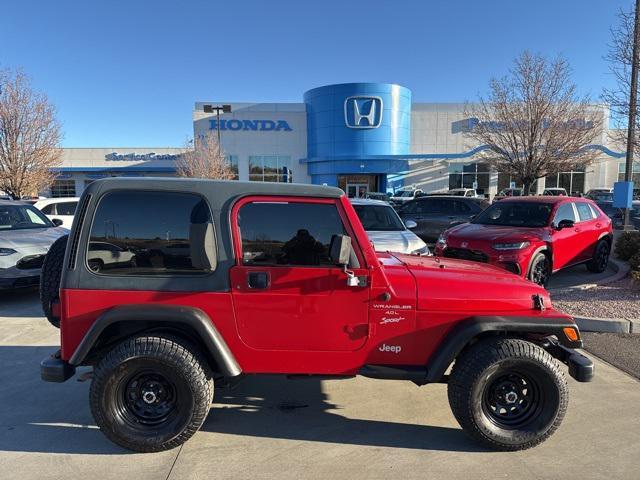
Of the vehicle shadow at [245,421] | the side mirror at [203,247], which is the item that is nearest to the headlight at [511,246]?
the vehicle shadow at [245,421]

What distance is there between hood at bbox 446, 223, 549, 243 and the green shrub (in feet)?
10.0

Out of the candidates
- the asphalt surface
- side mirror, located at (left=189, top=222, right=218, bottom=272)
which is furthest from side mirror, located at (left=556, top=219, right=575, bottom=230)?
side mirror, located at (left=189, top=222, right=218, bottom=272)

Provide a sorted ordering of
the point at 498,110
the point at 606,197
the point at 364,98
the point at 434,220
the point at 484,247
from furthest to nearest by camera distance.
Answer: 1. the point at 364,98
2. the point at 606,197
3. the point at 498,110
4. the point at 434,220
5. the point at 484,247

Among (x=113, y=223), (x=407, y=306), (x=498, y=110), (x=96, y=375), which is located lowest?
(x=96, y=375)

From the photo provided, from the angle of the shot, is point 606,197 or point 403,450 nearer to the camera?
point 403,450

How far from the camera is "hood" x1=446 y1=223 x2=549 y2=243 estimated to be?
700 centimetres

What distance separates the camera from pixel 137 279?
2.95m

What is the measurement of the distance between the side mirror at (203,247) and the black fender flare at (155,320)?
0.99 feet

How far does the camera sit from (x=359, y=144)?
1464 inches

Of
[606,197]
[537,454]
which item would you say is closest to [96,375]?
[537,454]

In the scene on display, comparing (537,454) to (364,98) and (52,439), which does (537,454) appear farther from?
(364,98)

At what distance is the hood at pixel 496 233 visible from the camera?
700 cm

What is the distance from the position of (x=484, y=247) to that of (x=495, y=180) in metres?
34.3

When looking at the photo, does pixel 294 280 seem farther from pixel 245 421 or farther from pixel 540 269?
pixel 540 269
